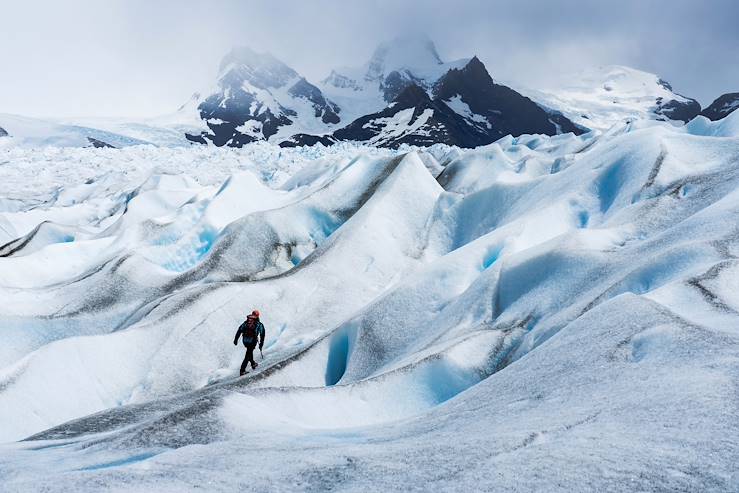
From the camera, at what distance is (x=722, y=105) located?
185 m

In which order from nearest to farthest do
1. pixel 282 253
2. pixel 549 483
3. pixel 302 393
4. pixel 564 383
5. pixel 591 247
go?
pixel 549 483 → pixel 564 383 → pixel 302 393 → pixel 591 247 → pixel 282 253

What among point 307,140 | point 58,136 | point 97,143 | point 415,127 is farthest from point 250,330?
point 307,140

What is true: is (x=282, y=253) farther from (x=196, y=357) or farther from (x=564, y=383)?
(x=564, y=383)

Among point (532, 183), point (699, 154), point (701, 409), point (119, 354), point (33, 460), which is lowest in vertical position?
point (119, 354)

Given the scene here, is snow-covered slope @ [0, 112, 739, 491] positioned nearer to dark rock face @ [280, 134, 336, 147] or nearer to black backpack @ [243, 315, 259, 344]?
black backpack @ [243, 315, 259, 344]

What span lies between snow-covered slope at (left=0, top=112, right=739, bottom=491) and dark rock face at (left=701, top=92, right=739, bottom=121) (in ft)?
587

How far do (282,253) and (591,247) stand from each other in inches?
472

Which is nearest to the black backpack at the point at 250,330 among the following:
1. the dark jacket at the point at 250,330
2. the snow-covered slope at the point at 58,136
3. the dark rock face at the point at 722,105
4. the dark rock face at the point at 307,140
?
the dark jacket at the point at 250,330

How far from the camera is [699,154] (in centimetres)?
1934

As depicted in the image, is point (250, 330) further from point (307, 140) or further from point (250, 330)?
point (307, 140)

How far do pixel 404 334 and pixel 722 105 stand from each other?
210208mm

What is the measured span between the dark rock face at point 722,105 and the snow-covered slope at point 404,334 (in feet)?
587

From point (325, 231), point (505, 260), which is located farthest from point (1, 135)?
point (505, 260)

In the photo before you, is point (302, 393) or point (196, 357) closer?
point (302, 393)
